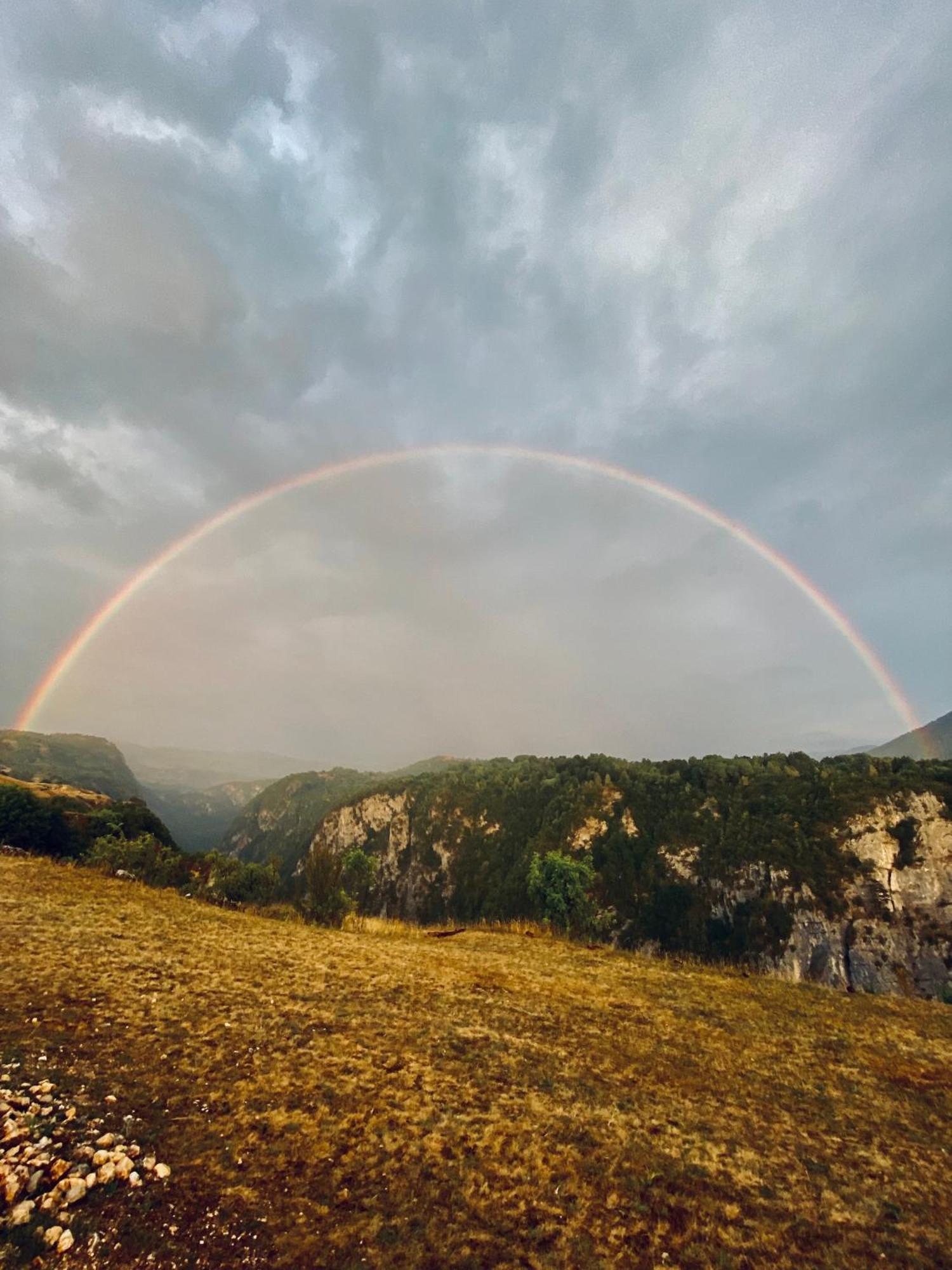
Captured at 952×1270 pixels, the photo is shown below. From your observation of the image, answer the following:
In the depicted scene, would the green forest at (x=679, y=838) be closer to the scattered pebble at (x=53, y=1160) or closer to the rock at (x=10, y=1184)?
the scattered pebble at (x=53, y=1160)

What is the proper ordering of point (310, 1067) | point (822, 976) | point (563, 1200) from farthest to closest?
1. point (822, 976)
2. point (310, 1067)
3. point (563, 1200)

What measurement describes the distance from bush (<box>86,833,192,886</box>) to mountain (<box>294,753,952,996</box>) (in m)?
33.7

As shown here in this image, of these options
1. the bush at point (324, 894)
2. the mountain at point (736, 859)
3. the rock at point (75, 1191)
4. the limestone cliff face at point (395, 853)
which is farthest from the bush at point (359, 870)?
the limestone cliff face at point (395, 853)

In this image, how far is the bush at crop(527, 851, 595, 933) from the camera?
36.3m

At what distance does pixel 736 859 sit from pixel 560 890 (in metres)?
97.9

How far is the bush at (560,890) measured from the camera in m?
36.3

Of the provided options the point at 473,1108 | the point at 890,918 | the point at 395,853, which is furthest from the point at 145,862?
the point at 395,853

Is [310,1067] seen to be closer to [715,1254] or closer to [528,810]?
[715,1254]

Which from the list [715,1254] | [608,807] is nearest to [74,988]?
[715,1254]

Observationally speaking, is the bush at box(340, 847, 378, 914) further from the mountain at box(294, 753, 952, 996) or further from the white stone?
the white stone

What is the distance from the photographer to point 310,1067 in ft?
27.7

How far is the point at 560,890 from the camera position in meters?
36.8

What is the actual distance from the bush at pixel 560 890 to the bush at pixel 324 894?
55.2 feet

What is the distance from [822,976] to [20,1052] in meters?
125
